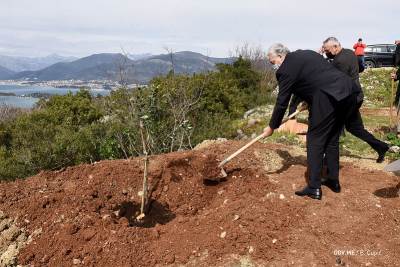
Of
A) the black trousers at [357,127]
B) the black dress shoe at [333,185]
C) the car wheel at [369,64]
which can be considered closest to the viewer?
the black dress shoe at [333,185]

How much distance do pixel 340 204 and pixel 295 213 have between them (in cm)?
56

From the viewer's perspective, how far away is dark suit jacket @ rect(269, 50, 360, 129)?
13.3 feet

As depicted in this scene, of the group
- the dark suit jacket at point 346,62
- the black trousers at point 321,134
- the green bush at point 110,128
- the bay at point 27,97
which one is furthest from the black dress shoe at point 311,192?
the bay at point 27,97

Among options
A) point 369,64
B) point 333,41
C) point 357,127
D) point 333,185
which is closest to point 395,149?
point 357,127

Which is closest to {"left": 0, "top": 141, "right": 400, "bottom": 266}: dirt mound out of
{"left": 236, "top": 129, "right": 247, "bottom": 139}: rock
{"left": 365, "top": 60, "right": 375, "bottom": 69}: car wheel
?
{"left": 236, "top": 129, "right": 247, "bottom": 139}: rock

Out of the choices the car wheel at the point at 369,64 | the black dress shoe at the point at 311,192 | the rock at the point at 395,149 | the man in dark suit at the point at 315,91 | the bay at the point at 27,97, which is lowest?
the bay at the point at 27,97

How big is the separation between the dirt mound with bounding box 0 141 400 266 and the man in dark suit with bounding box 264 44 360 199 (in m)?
0.58

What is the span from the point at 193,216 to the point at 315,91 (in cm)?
178

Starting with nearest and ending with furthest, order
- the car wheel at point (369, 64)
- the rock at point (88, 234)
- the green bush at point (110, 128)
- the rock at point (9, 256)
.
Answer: the rock at point (9, 256), the rock at point (88, 234), the green bush at point (110, 128), the car wheel at point (369, 64)

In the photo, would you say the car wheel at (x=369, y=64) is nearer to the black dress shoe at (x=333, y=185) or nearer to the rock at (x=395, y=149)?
the rock at (x=395, y=149)

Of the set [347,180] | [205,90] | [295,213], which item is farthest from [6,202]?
[205,90]

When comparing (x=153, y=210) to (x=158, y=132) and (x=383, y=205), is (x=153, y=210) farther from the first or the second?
(x=158, y=132)

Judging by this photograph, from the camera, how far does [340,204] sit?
14.0 feet

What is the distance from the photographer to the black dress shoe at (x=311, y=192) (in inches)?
170
